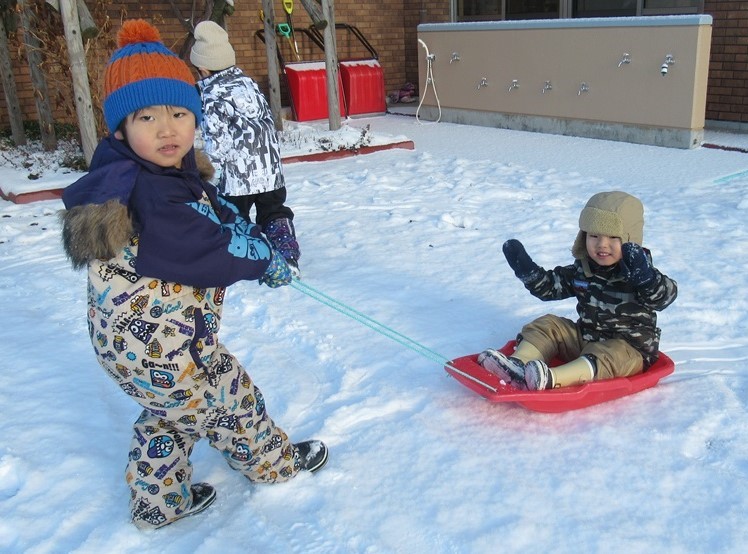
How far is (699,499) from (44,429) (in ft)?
7.11

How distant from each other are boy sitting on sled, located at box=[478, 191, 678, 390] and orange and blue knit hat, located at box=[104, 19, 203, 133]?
1399 mm

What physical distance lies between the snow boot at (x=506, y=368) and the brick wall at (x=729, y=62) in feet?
21.4

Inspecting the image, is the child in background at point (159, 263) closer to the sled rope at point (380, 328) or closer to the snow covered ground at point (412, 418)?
the snow covered ground at point (412, 418)

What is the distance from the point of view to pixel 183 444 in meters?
2.08

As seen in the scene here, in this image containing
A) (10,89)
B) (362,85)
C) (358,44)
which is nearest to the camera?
(10,89)

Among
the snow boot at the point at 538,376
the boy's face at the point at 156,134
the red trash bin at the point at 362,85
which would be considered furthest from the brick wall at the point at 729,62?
the boy's face at the point at 156,134

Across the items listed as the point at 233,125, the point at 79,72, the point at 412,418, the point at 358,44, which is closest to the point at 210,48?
the point at 233,125

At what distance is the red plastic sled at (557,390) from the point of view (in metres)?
2.40

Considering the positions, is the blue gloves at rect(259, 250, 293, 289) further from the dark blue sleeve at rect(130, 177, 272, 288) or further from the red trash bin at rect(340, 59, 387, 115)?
the red trash bin at rect(340, 59, 387, 115)

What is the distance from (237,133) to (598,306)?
2148 millimetres

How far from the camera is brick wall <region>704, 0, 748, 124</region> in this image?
7.55m

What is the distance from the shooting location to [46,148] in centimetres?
753

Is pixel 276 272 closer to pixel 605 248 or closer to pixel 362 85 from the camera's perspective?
pixel 605 248

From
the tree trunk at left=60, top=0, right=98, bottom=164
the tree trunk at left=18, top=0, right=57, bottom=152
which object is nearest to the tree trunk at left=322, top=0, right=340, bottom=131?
the tree trunk at left=60, top=0, right=98, bottom=164
